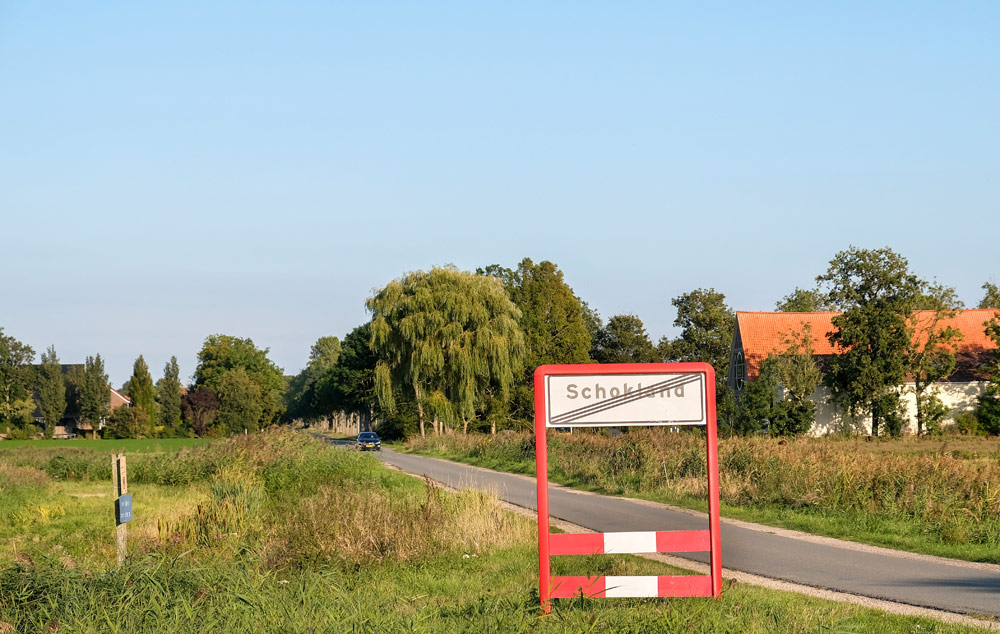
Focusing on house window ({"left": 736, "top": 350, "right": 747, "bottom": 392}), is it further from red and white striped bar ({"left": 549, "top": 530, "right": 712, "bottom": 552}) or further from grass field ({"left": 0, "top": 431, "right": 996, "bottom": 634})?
red and white striped bar ({"left": 549, "top": 530, "right": 712, "bottom": 552})

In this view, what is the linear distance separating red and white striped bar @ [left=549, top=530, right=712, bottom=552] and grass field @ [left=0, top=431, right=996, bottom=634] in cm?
43

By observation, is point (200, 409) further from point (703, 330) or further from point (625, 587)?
point (625, 587)

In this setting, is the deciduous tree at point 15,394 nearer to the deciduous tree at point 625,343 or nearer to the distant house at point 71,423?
the distant house at point 71,423

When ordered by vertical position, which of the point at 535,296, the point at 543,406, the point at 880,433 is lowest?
the point at 880,433

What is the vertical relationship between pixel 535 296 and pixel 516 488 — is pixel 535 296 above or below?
above

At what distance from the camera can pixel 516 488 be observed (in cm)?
2391

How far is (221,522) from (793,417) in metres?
39.4

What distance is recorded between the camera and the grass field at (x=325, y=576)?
6496mm

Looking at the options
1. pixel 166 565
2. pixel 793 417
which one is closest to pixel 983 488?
pixel 166 565

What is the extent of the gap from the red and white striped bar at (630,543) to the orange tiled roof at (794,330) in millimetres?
53080

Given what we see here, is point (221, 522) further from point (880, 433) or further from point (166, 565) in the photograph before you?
point (880, 433)

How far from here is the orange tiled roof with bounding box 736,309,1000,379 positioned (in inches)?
2351

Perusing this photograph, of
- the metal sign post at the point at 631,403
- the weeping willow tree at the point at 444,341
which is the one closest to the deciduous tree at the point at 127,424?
the weeping willow tree at the point at 444,341

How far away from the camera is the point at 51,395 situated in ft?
328
